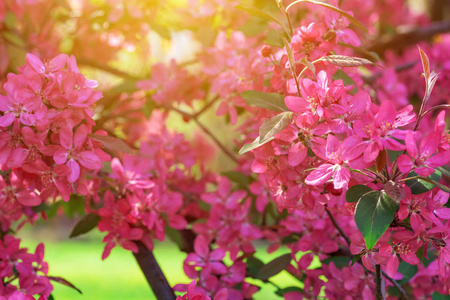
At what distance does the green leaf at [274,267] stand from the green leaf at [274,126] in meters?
0.44

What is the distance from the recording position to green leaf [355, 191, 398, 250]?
75 centimetres

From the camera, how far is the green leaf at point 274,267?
1.16 metres

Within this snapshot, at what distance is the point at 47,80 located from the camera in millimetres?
940

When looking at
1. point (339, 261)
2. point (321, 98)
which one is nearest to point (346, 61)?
point (321, 98)

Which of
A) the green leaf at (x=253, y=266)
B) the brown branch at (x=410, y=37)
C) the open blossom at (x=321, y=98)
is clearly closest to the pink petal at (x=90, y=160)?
the open blossom at (x=321, y=98)

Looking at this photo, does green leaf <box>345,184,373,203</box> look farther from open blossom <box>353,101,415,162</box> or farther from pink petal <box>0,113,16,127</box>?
pink petal <box>0,113,16,127</box>

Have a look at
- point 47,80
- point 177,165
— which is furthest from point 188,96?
point 47,80

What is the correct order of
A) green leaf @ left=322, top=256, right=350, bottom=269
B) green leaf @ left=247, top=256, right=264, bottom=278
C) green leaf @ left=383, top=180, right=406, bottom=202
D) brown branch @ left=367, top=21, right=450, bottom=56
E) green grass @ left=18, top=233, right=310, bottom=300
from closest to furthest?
1. green leaf @ left=383, top=180, right=406, bottom=202
2. green leaf @ left=322, top=256, right=350, bottom=269
3. green leaf @ left=247, top=256, right=264, bottom=278
4. brown branch @ left=367, top=21, right=450, bottom=56
5. green grass @ left=18, top=233, right=310, bottom=300

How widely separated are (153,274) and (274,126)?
0.64 m

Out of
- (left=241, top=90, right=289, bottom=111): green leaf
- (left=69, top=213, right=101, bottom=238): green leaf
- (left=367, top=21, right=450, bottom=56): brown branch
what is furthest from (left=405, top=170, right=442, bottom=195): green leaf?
(left=367, top=21, right=450, bottom=56): brown branch

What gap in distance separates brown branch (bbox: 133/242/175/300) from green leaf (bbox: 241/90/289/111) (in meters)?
0.56

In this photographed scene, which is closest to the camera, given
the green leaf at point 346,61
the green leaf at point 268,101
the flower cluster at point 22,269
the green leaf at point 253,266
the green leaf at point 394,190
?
the green leaf at point 394,190

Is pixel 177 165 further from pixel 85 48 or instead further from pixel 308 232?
pixel 85 48

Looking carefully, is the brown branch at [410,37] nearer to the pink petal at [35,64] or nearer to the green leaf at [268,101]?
the green leaf at [268,101]
